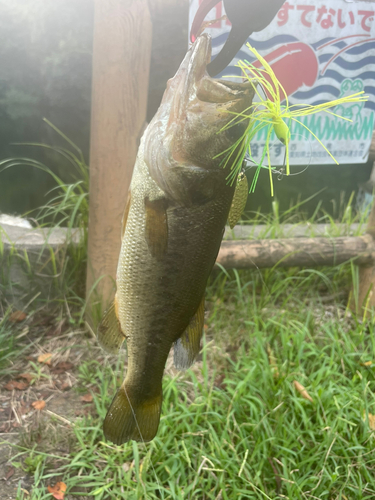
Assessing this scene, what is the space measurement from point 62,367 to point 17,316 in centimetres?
27

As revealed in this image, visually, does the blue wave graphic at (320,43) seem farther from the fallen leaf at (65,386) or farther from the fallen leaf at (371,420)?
the fallen leaf at (65,386)

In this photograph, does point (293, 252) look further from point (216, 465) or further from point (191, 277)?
point (191, 277)

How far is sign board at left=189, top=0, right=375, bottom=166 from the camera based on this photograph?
144cm

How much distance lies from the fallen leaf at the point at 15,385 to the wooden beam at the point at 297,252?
0.83 m

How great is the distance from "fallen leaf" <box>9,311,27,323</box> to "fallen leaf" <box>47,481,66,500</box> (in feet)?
Answer: 2.07

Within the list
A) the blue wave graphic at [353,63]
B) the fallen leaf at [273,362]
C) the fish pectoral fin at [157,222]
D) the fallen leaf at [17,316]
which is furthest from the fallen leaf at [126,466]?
the blue wave graphic at [353,63]

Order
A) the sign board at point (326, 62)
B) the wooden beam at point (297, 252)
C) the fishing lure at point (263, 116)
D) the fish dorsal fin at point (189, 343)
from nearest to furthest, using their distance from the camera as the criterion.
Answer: the fishing lure at point (263, 116)
the fish dorsal fin at point (189, 343)
the sign board at point (326, 62)
the wooden beam at point (297, 252)

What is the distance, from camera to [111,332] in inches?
26.9

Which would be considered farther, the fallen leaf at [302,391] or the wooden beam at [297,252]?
the wooden beam at [297,252]

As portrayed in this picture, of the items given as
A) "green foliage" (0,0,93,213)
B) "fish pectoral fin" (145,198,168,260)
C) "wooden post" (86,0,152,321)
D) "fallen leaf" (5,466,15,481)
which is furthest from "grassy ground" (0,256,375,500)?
"fish pectoral fin" (145,198,168,260)

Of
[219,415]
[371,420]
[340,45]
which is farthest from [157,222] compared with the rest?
[340,45]

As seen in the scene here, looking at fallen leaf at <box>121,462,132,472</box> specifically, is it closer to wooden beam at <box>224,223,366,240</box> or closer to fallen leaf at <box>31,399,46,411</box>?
fallen leaf at <box>31,399,46,411</box>

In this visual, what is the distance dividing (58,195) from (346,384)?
132cm

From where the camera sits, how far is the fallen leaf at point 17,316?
65.7 inches
